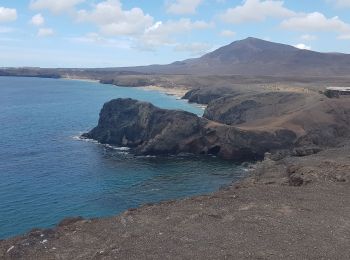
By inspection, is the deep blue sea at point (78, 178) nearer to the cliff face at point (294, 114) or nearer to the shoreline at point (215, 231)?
the shoreline at point (215, 231)

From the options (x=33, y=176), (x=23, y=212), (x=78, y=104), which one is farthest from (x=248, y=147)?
(x=78, y=104)

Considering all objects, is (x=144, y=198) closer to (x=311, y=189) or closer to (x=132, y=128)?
(x=311, y=189)

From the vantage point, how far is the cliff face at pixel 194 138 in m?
65.7

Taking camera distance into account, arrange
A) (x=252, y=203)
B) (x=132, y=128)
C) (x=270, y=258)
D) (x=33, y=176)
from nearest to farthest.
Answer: (x=270, y=258)
(x=252, y=203)
(x=33, y=176)
(x=132, y=128)

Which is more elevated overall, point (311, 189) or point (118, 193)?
point (311, 189)

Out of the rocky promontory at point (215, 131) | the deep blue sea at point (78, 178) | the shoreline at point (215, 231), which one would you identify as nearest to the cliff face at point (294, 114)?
the rocky promontory at point (215, 131)

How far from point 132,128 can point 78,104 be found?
67.1m

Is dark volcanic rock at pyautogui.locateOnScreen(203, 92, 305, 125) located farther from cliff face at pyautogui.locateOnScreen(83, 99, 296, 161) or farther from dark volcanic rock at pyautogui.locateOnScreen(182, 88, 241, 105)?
dark volcanic rock at pyautogui.locateOnScreen(182, 88, 241, 105)

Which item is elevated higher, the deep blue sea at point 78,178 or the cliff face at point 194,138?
the cliff face at point 194,138

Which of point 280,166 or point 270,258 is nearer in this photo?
point 270,258

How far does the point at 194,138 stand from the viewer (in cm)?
6831

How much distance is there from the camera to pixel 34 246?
24906mm

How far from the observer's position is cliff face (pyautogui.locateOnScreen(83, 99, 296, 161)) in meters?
65.7

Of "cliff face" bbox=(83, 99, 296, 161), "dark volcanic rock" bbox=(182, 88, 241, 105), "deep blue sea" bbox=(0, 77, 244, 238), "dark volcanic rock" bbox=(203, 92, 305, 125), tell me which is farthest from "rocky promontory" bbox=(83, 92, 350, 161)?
"dark volcanic rock" bbox=(182, 88, 241, 105)
